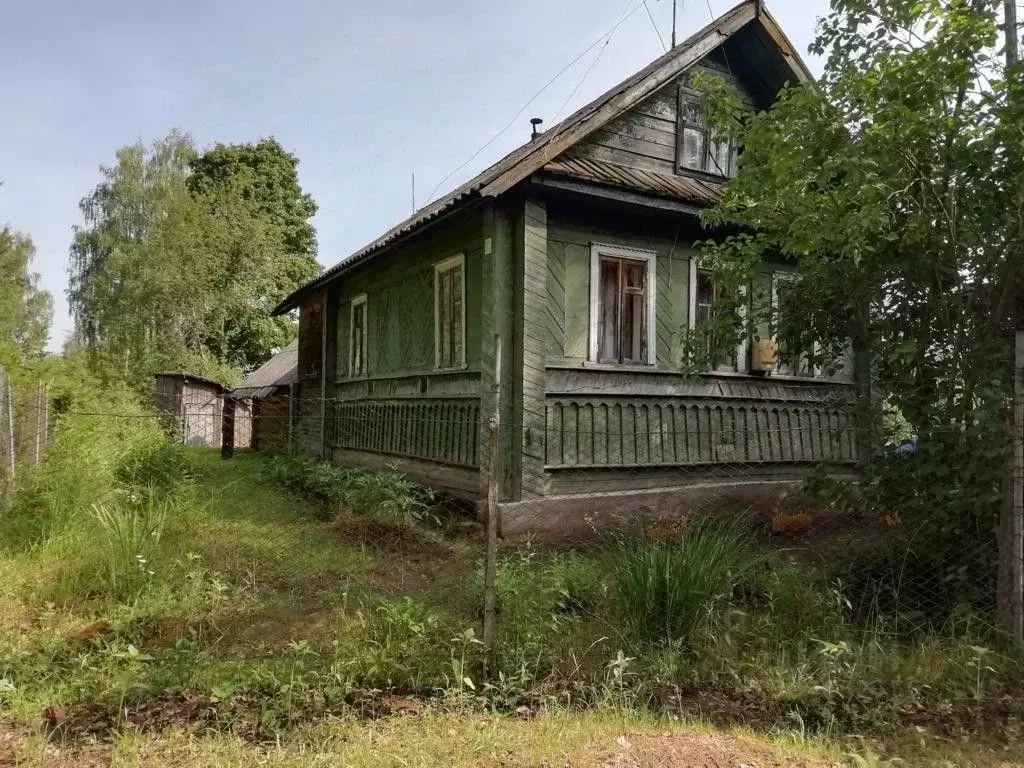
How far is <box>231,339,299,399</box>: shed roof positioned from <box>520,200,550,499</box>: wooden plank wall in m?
11.2

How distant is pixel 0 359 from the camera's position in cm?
614

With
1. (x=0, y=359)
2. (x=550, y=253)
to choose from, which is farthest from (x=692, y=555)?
(x=0, y=359)

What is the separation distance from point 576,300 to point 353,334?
5.45 meters

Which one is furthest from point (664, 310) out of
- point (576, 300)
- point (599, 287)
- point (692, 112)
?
point (692, 112)

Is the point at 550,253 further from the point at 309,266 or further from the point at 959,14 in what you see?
the point at 309,266

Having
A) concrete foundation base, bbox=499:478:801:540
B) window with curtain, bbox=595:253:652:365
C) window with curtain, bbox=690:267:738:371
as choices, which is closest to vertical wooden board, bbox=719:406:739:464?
concrete foundation base, bbox=499:478:801:540

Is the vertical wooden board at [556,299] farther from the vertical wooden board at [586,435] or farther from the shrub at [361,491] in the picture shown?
the shrub at [361,491]

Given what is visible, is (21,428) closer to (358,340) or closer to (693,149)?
(358,340)

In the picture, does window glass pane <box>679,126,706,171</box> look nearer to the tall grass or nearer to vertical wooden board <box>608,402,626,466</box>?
vertical wooden board <box>608,402,626,466</box>

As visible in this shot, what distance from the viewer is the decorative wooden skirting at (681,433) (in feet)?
24.6

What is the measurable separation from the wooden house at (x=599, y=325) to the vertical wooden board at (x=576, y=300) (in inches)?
0.7

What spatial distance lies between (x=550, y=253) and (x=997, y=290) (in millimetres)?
4306

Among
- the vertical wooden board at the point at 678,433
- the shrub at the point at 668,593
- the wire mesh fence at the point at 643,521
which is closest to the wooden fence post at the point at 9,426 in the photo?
the wire mesh fence at the point at 643,521

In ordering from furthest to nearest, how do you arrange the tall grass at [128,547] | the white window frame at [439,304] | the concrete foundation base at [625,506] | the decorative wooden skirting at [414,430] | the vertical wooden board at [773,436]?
the vertical wooden board at [773,436], the white window frame at [439,304], the decorative wooden skirting at [414,430], the concrete foundation base at [625,506], the tall grass at [128,547]
